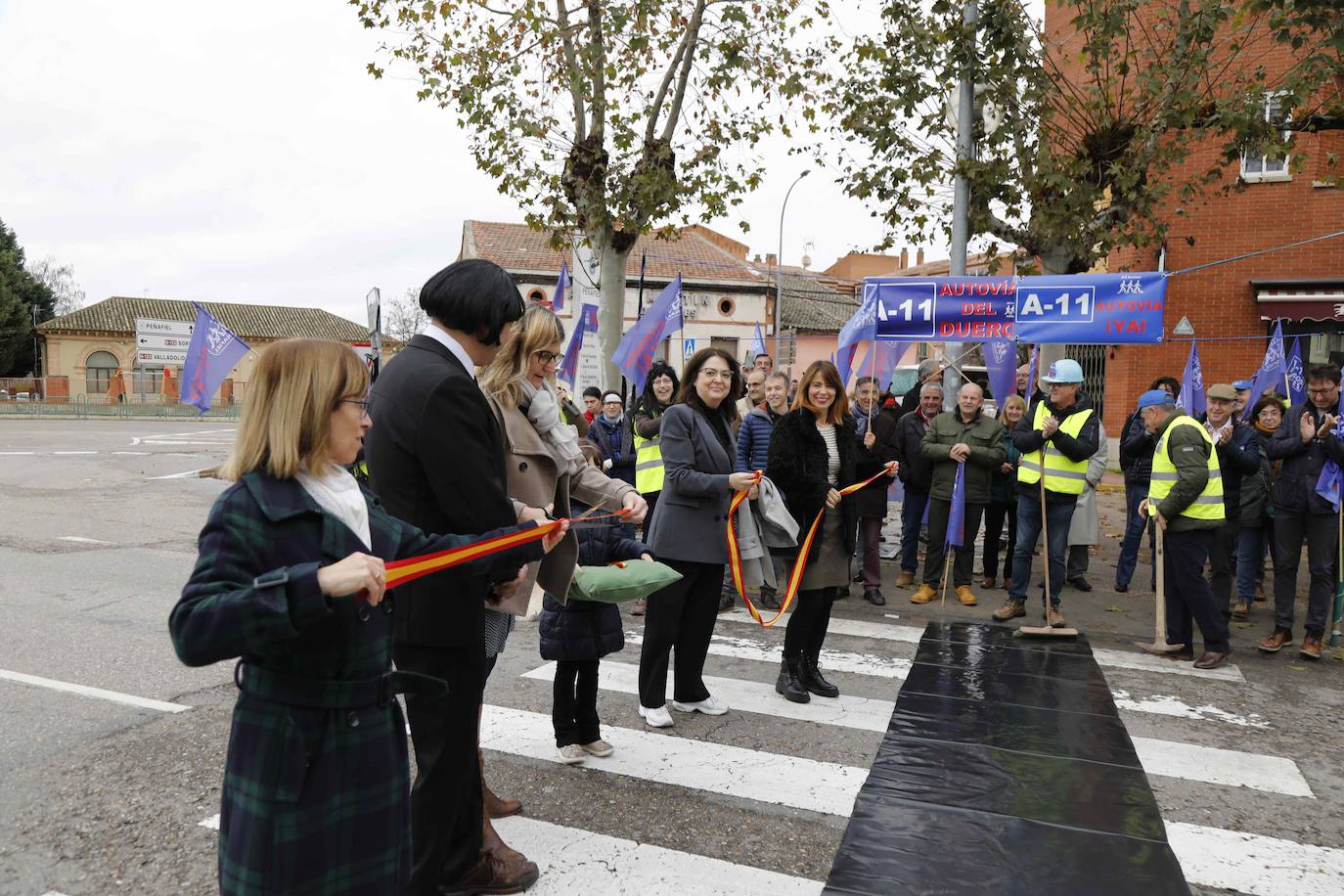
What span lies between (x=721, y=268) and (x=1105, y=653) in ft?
137

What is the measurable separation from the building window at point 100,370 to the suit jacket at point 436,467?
206 feet

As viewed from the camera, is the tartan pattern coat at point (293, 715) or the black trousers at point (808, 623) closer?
the tartan pattern coat at point (293, 715)

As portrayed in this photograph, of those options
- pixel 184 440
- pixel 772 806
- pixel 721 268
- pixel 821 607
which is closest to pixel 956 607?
pixel 821 607

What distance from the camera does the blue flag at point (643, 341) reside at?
9.99 m

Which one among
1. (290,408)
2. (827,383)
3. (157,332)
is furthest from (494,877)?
(157,332)

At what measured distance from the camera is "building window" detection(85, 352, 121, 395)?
56.0 meters

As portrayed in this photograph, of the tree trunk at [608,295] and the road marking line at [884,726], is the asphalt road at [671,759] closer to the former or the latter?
the road marking line at [884,726]

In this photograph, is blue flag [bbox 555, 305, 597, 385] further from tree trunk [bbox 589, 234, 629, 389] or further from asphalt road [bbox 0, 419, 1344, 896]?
asphalt road [bbox 0, 419, 1344, 896]

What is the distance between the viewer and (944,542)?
8.97 metres

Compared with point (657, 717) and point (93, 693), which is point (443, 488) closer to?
point (657, 717)

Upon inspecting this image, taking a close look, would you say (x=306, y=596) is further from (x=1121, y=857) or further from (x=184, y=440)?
(x=184, y=440)

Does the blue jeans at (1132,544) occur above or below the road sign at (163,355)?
below

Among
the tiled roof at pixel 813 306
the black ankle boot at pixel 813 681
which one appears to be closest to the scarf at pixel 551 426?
the black ankle boot at pixel 813 681

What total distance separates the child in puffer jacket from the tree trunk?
26.2 feet
